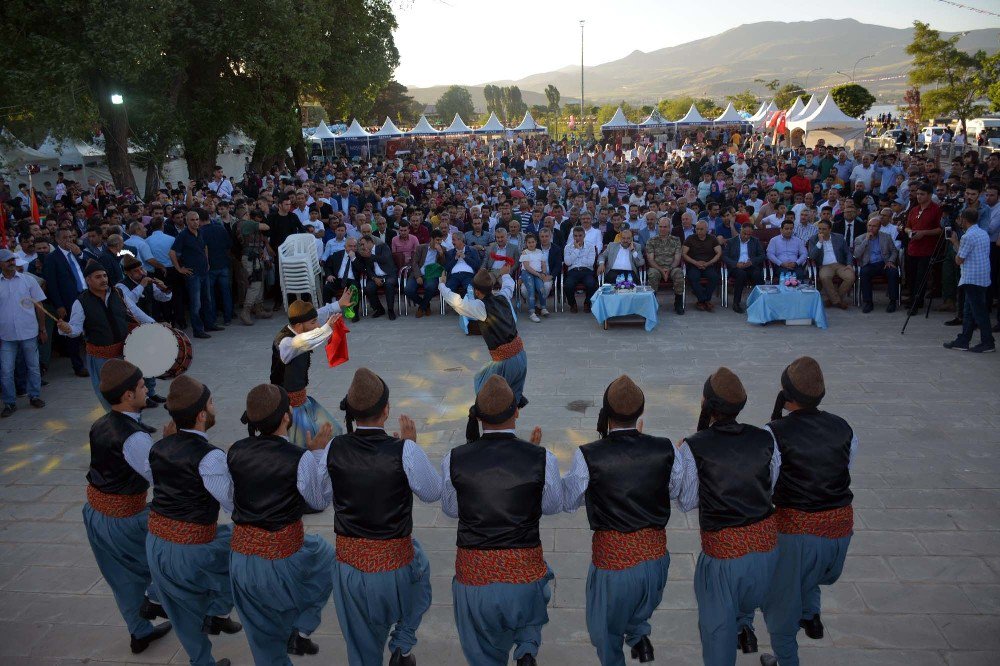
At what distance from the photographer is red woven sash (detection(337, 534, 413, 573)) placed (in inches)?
139

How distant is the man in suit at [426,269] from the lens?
36.4 ft

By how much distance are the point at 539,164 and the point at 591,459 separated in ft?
76.1

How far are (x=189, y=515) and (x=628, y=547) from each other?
Answer: 2.15 m

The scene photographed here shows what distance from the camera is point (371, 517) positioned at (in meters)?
3.49

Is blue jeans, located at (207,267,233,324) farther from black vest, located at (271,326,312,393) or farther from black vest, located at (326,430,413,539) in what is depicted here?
black vest, located at (326,430,413,539)

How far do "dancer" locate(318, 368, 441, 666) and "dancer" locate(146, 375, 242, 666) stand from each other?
0.62m

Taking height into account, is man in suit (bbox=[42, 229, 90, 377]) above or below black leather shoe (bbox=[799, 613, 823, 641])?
above

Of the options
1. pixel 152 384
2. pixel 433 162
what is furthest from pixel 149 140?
pixel 152 384

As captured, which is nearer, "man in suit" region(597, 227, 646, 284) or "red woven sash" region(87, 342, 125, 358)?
"red woven sash" region(87, 342, 125, 358)

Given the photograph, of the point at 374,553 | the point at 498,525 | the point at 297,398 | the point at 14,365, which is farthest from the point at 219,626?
the point at 14,365

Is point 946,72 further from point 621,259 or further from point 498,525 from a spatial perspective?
point 498,525

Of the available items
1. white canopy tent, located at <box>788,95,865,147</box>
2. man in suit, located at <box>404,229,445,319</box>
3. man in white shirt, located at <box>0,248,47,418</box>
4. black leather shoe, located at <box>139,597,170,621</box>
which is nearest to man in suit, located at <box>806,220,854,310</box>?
man in suit, located at <box>404,229,445,319</box>

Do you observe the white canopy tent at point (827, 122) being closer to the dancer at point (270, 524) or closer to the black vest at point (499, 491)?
the black vest at point (499, 491)

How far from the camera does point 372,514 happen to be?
349cm
